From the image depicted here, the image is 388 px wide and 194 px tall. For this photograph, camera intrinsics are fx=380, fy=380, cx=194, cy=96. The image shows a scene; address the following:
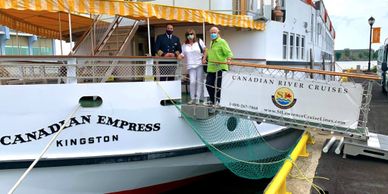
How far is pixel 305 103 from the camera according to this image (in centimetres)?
571

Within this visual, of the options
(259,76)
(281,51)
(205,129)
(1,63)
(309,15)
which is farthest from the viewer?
(309,15)

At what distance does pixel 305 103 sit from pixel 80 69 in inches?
139

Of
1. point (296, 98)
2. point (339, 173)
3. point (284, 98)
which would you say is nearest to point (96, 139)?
point (284, 98)

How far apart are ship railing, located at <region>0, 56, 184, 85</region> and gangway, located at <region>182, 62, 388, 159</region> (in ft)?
2.47

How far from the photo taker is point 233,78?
6156mm

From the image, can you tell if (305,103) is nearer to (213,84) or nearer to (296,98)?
(296,98)

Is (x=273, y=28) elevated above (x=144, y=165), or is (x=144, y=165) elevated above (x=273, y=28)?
(x=273, y=28)

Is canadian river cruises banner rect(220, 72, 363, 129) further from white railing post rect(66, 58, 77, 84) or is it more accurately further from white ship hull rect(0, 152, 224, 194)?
white railing post rect(66, 58, 77, 84)

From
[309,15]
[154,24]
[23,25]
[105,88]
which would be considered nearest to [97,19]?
[154,24]

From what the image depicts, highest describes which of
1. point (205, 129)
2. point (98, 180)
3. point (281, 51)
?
point (281, 51)

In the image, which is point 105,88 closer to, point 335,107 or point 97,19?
point 335,107

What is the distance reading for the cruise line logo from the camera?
580 cm

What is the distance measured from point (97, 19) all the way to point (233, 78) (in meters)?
4.50

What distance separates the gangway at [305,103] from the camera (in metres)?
5.40
